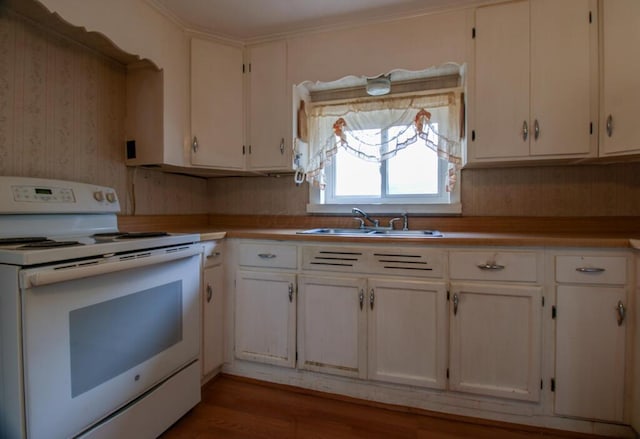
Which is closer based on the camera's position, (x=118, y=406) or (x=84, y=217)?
(x=118, y=406)

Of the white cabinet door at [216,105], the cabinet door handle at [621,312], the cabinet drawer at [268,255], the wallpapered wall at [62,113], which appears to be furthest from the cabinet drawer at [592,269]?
the wallpapered wall at [62,113]

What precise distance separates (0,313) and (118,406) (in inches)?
20.8

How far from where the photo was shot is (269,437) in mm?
1450

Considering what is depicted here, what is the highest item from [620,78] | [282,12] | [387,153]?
[282,12]

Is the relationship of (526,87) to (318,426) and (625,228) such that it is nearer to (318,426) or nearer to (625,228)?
(625,228)

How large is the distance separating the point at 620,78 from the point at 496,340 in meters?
1.41

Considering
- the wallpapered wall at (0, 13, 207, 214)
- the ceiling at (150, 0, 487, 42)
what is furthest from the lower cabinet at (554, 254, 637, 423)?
the wallpapered wall at (0, 13, 207, 214)

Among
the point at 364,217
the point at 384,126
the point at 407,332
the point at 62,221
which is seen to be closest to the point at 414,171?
the point at 384,126

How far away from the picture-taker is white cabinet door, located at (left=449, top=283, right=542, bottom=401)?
1.49 m

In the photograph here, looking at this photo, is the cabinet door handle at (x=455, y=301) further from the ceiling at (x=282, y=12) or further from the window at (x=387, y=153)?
the ceiling at (x=282, y=12)

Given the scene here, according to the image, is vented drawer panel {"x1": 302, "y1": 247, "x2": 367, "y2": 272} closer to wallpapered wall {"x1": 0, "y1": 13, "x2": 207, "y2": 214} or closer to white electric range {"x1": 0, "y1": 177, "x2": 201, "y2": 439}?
white electric range {"x1": 0, "y1": 177, "x2": 201, "y2": 439}

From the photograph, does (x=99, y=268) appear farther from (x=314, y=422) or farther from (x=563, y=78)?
(x=563, y=78)

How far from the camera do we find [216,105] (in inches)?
82.6

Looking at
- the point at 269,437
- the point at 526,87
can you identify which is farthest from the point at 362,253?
the point at 526,87
